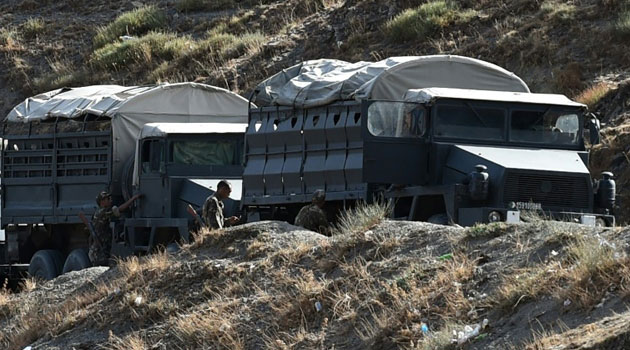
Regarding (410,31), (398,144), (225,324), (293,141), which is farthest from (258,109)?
(410,31)

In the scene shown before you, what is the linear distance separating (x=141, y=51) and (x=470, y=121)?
22347mm

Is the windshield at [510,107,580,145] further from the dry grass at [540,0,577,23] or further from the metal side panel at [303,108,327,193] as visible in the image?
the dry grass at [540,0,577,23]

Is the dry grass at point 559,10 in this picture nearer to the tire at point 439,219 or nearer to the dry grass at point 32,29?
the tire at point 439,219

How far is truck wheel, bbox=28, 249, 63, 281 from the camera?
905 inches

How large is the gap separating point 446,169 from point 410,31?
1595 cm

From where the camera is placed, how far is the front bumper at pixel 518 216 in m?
16.1

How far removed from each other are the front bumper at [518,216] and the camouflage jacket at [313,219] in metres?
1.91

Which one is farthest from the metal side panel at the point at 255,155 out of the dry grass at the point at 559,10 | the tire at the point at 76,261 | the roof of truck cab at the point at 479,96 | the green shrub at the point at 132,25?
the green shrub at the point at 132,25

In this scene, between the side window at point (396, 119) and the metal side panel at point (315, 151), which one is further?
the metal side panel at point (315, 151)

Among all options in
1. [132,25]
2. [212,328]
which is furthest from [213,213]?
[132,25]

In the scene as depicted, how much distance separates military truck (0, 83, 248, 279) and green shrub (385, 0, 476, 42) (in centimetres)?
891

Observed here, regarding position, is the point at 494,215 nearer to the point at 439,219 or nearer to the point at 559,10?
the point at 439,219

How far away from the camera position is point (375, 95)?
19.2 metres

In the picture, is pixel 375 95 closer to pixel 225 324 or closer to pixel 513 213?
pixel 513 213
